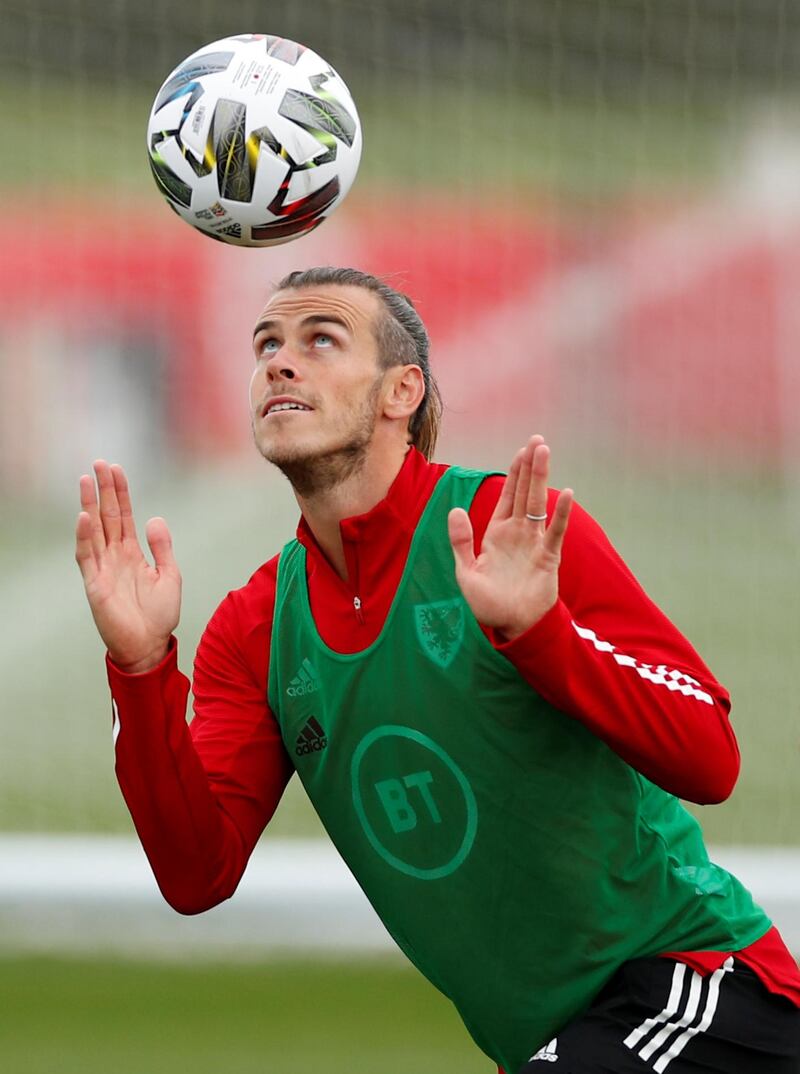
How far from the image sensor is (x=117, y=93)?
7023 millimetres

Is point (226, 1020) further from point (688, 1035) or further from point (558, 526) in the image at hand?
point (558, 526)

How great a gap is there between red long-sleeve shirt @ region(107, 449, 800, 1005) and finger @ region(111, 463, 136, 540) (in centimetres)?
26

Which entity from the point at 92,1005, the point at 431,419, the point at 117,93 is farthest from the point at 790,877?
the point at 117,93

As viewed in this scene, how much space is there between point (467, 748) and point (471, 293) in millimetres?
4526

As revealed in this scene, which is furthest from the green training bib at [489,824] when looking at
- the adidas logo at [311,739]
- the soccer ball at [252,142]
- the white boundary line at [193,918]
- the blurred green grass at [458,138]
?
the blurred green grass at [458,138]

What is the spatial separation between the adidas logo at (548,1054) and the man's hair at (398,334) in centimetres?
127

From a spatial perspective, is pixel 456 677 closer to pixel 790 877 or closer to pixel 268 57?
pixel 268 57

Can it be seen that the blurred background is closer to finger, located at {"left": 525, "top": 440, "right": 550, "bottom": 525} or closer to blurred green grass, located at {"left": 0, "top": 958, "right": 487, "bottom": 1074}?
blurred green grass, located at {"left": 0, "top": 958, "right": 487, "bottom": 1074}

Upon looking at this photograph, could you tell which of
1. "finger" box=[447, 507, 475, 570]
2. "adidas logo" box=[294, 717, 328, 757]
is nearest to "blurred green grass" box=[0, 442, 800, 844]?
"adidas logo" box=[294, 717, 328, 757]

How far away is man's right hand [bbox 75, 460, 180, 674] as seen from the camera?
114 inches

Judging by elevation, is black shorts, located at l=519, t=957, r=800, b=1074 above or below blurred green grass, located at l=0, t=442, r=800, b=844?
below

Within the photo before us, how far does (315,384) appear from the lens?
3.18 m

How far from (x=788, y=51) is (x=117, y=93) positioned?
9.68ft

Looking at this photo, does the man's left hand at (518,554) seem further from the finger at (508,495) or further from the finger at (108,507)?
the finger at (108,507)
